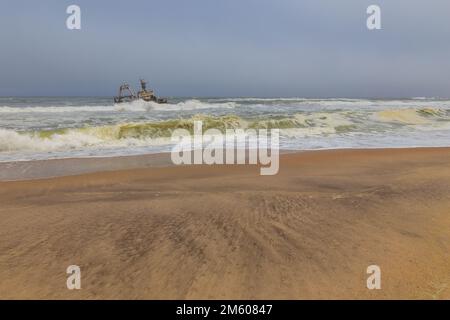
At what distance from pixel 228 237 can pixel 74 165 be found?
5.16 m

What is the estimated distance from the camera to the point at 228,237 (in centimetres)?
301

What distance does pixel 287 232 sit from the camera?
123 inches

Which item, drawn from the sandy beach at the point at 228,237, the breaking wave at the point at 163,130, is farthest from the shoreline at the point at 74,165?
the breaking wave at the point at 163,130

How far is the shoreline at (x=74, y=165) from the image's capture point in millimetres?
6188

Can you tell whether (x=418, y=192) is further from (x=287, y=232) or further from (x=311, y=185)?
(x=287, y=232)

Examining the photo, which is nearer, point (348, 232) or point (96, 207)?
point (348, 232)

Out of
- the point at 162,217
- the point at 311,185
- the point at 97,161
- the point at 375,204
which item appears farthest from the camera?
the point at 97,161

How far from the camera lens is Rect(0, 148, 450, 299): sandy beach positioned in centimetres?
226

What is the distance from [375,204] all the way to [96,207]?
3111 mm

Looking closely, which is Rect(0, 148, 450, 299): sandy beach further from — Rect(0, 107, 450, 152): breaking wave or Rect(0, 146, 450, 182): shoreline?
Rect(0, 107, 450, 152): breaking wave

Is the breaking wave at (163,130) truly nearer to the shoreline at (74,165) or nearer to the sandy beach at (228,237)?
the shoreline at (74,165)

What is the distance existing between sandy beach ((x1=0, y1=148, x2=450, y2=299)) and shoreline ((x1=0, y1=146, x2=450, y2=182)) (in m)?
0.83

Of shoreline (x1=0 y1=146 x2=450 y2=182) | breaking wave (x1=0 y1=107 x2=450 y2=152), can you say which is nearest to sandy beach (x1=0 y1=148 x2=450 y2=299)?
shoreline (x1=0 y1=146 x2=450 y2=182)
